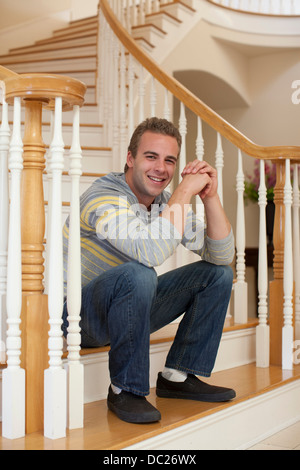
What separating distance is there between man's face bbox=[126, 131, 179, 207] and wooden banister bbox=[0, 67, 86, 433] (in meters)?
0.41

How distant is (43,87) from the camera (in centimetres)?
141

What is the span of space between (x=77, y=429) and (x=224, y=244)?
723 mm

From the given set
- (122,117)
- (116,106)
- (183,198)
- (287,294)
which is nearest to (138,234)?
(183,198)

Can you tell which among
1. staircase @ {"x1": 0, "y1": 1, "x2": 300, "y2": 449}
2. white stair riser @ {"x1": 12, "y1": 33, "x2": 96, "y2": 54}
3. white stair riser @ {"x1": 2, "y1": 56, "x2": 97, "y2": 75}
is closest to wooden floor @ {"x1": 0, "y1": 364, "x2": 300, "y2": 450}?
staircase @ {"x1": 0, "y1": 1, "x2": 300, "y2": 449}

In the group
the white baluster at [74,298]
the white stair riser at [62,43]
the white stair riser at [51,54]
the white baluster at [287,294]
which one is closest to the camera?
the white baluster at [74,298]

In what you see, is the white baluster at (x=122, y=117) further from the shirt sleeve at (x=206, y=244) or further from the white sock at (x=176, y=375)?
the white sock at (x=176, y=375)

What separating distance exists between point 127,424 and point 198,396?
350 millimetres

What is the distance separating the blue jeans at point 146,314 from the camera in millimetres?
1504

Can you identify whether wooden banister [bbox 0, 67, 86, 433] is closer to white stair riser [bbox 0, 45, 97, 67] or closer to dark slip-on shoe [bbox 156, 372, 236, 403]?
dark slip-on shoe [bbox 156, 372, 236, 403]

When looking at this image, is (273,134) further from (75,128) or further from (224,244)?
(75,128)

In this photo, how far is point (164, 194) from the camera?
198 cm

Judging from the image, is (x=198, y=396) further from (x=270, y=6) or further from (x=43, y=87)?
(x=270, y=6)

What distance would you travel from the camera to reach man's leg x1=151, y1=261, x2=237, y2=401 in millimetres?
1798

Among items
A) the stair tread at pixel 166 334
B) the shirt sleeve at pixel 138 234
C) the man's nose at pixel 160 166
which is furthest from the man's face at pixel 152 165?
the stair tread at pixel 166 334
